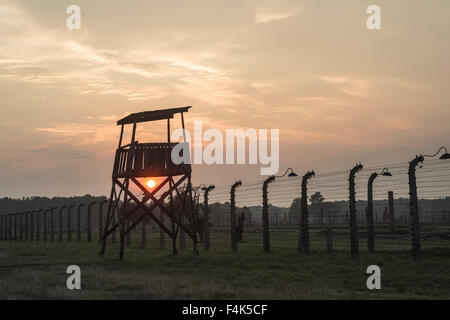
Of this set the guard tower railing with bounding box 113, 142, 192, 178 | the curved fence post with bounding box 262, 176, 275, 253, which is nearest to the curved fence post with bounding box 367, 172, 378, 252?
the curved fence post with bounding box 262, 176, 275, 253

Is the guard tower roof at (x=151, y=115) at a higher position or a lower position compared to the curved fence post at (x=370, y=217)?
higher

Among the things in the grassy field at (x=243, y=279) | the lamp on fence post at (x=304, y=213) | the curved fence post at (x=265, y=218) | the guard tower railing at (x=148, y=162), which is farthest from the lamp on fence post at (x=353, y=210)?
the guard tower railing at (x=148, y=162)

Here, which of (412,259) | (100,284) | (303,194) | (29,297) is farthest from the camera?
(303,194)

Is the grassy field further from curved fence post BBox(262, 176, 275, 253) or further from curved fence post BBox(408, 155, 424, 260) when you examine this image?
curved fence post BBox(262, 176, 275, 253)

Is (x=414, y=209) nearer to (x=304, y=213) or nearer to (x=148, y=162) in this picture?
(x=304, y=213)

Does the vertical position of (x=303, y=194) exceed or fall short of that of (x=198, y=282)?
it exceeds it

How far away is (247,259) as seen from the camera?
19953 mm

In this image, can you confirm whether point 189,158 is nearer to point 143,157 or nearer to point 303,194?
point 143,157

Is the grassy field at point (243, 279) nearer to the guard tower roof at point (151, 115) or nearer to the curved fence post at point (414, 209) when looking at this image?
the curved fence post at point (414, 209)

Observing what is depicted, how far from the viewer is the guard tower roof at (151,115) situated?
24.3 m

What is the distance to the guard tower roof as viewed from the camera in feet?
79.8

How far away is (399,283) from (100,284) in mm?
6943

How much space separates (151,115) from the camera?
24562 millimetres
